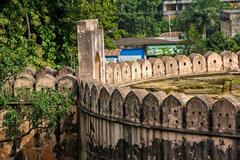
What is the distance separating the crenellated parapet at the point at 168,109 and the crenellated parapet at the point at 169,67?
3484 mm

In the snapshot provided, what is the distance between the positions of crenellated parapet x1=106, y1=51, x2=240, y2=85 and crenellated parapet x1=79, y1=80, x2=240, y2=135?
3.48m

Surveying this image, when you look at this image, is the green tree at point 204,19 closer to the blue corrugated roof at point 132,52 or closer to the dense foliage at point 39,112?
the blue corrugated roof at point 132,52

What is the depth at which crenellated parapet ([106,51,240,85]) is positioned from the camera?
17984mm

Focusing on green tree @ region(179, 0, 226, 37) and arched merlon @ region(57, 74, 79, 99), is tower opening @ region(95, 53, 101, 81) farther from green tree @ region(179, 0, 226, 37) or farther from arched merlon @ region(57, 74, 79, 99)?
green tree @ region(179, 0, 226, 37)

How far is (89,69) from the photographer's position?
53.7ft

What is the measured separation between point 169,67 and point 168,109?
7.03 metres

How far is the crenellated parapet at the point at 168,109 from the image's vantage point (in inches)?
443

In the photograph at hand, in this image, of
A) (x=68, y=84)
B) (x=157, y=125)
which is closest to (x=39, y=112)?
(x=68, y=84)

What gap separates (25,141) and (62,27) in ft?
30.1

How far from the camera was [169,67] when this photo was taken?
19.1 meters

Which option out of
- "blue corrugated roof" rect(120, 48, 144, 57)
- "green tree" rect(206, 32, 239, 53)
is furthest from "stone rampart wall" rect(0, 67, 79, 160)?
"blue corrugated roof" rect(120, 48, 144, 57)

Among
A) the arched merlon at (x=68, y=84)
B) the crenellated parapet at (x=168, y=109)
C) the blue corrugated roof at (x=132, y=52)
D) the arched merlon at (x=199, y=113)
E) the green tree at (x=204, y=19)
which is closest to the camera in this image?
the crenellated parapet at (x=168, y=109)

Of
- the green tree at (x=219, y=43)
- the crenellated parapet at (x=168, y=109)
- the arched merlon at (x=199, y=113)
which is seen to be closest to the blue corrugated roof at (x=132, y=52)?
the green tree at (x=219, y=43)

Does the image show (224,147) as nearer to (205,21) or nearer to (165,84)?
(165,84)
